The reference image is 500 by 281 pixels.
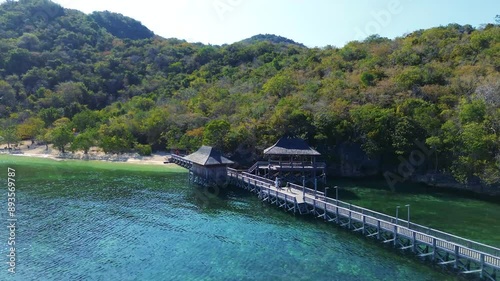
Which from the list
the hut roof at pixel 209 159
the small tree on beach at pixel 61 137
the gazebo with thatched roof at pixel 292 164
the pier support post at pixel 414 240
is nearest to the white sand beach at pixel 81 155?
the small tree on beach at pixel 61 137

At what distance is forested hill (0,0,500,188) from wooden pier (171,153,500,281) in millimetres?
16106

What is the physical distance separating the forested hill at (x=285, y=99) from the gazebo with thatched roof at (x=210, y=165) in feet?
32.3

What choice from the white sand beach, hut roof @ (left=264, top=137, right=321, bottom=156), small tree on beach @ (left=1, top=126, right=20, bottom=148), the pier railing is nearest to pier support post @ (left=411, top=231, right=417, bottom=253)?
the pier railing

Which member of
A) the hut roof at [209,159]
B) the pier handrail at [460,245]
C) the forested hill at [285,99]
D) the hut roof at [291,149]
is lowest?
the pier handrail at [460,245]

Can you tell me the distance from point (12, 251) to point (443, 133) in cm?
4542

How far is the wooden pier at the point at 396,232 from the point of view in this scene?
2186cm

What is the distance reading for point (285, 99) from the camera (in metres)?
58.8

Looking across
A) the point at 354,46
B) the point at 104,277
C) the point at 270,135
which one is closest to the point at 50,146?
the point at 270,135

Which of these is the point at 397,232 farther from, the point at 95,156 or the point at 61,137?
the point at 61,137

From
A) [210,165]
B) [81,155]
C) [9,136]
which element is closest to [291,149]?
[210,165]

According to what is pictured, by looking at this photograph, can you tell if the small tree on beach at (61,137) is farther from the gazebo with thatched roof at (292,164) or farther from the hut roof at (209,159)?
the gazebo with thatched roof at (292,164)

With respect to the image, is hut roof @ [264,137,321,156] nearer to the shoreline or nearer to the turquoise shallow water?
the turquoise shallow water

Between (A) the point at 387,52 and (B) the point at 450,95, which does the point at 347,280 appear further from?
(A) the point at 387,52

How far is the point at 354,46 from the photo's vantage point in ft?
272
